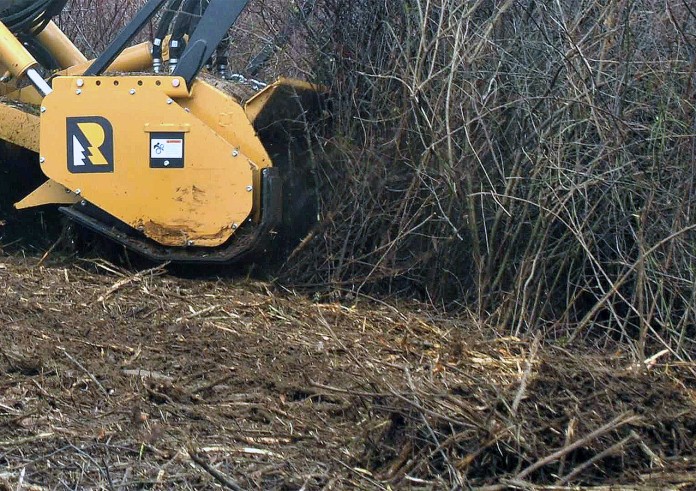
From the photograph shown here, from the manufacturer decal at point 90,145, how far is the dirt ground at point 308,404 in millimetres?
690

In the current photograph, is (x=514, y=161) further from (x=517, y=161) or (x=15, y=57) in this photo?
(x=15, y=57)

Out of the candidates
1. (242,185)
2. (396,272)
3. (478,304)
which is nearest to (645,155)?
(478,304)

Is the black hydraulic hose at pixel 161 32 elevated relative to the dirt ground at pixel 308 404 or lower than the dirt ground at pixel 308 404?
elevated

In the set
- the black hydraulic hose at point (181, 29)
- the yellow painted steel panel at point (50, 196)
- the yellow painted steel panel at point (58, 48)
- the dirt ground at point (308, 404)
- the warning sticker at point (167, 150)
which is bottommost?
the dirt ground at point (308, 404)

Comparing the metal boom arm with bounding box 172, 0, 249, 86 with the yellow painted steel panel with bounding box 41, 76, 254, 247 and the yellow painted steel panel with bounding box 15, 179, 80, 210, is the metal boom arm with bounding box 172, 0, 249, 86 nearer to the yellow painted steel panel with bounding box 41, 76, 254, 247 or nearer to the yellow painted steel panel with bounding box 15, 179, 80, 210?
the yellow painted steel panel with bounding box 41, 76, 254, 247

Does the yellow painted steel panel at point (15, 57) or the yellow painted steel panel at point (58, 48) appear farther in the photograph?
the yellow painted steel panel at point (58, 48)

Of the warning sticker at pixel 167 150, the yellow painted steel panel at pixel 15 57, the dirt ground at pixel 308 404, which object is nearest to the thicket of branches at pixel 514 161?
the dirt ground at pixel 308 404

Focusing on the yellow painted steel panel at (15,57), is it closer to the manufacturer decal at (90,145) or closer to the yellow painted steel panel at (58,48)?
the manufacturer decal at (90,145)

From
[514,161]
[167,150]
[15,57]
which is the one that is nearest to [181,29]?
[15,57]

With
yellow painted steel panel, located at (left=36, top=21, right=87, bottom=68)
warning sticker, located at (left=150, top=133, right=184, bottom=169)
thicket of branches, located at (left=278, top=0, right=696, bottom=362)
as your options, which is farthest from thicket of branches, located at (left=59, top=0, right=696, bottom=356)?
yellow painted steel panel, located at (left=36, top=21, right=87, bottom=68)

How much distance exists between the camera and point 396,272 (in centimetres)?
536

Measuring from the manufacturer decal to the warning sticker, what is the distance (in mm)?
217

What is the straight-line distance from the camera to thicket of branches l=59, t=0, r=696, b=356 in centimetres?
465

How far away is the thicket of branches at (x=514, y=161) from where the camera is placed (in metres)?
4.65
